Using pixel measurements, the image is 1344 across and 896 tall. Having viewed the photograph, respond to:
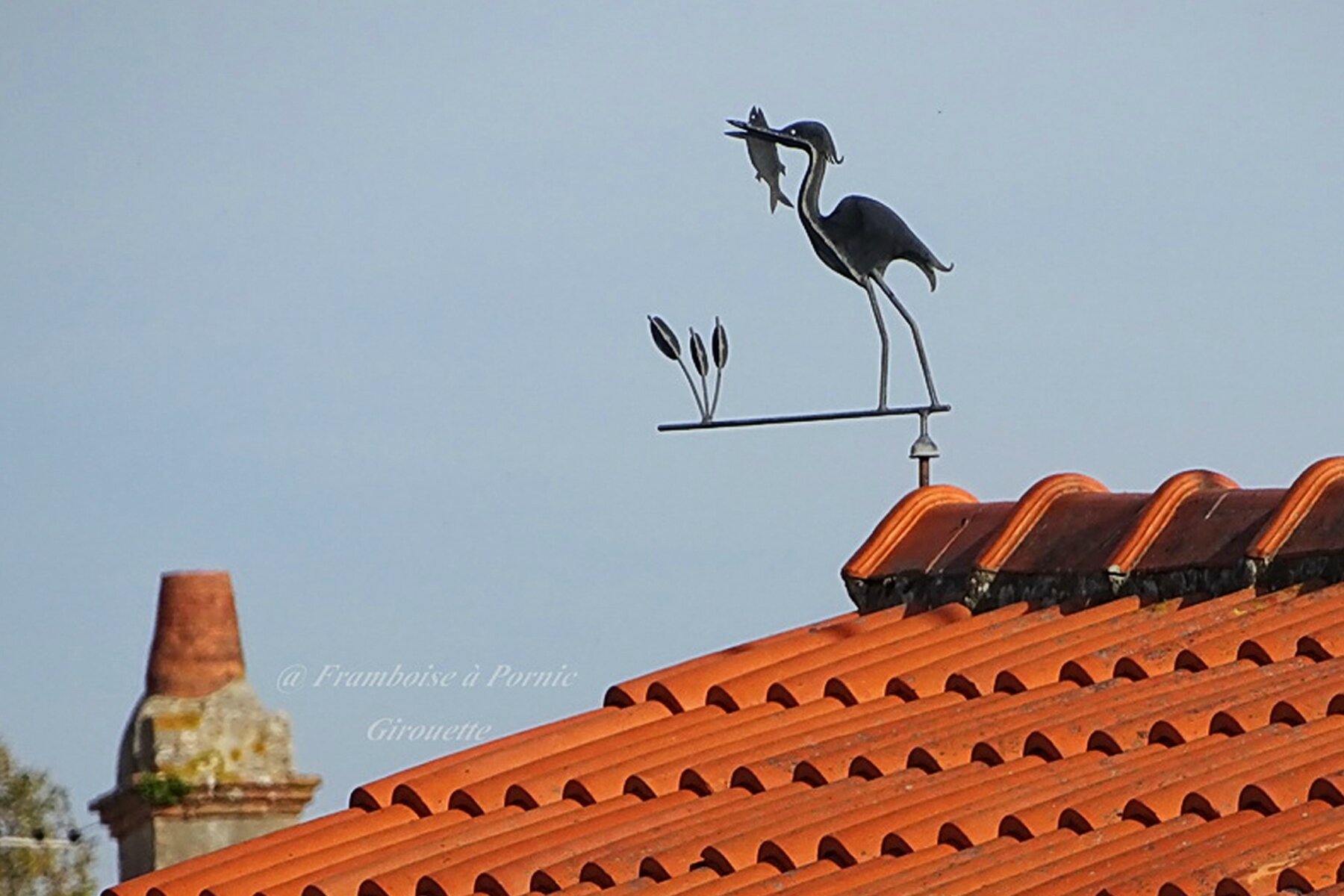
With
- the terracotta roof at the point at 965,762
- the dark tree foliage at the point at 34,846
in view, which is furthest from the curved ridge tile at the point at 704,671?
the dark tree foliage at the point at 34,846

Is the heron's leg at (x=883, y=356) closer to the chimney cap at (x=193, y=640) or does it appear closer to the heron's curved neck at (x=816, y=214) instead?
the heron's curved neck at (x=816, y=214)

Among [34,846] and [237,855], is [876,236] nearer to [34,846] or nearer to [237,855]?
[237,855]

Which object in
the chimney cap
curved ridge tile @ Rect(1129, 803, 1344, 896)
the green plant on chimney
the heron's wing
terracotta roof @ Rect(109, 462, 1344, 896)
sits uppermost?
the heron's wing

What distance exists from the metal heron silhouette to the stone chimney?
9.80 ft

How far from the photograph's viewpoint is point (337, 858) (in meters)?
4.84

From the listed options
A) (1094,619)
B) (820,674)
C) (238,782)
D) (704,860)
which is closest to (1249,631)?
(1094,619)

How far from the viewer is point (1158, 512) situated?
590 centimetres

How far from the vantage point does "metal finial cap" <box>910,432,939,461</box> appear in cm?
650

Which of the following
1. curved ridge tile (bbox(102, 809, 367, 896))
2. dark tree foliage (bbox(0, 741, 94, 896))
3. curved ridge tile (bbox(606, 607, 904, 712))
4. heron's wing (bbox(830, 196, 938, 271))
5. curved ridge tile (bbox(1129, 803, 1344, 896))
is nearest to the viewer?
curved ridge tile (bbox(1129, 803, 1344, 896))

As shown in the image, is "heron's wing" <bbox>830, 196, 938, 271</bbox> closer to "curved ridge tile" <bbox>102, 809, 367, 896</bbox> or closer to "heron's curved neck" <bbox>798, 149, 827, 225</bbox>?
"heron's curved neck" <bbox>798, 149, 827, 225</bbox>

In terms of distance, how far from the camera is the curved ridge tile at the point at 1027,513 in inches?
240

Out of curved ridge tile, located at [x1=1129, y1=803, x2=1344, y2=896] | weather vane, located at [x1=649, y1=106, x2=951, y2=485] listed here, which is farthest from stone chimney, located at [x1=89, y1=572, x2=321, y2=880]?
curved ridge tile, located at [x1=1129, y1=803, x2=1344, y2=896]

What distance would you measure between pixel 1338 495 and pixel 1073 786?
147 centimetres

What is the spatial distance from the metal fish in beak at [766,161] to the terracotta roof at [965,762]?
99 cm
